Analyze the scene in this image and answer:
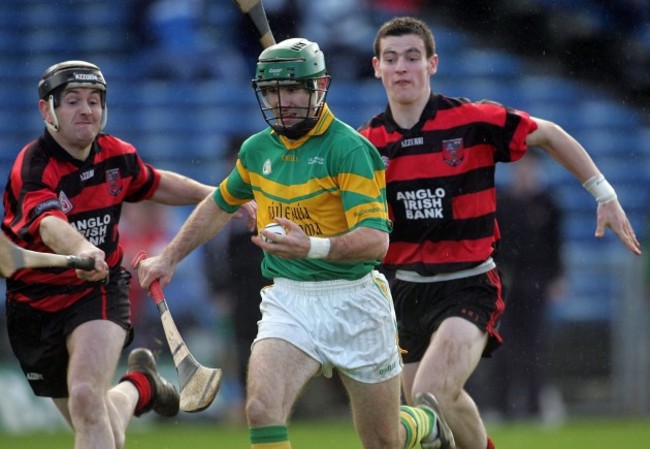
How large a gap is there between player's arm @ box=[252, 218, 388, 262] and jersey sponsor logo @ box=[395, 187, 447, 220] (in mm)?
1203

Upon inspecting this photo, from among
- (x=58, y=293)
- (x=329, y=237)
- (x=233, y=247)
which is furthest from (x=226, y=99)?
(x=329, y=237)

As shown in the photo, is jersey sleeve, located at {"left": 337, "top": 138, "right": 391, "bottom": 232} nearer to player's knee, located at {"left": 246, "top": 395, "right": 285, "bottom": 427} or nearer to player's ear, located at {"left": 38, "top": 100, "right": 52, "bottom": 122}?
player's knee, located at {"left": 246, "top": 395, "right": 285, "bottom": 427}

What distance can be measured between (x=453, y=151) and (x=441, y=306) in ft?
2.59

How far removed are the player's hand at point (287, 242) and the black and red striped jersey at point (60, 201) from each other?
1503 mm

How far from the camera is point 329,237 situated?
5562 mm

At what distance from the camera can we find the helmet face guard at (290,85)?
5.61 m

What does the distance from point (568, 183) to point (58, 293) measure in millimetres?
8475

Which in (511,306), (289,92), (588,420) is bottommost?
(588,420)

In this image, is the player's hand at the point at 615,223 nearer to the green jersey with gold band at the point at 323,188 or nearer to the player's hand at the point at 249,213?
the green jersey with gold band at the point at 323,188

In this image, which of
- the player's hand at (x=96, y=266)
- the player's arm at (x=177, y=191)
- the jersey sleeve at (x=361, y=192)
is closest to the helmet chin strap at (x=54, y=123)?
the player's arm at (x=177, y=191)

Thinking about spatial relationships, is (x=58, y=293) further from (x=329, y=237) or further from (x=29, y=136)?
(x=29, y=136)

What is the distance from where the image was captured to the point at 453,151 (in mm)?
6766

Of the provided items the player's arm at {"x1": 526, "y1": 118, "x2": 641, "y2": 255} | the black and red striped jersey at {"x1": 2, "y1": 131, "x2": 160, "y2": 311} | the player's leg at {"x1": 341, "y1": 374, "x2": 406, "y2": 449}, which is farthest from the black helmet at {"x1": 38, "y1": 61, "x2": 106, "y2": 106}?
the player's arm at {"x1": 526, "y1": 118, "x2": 641, "y2": 255}

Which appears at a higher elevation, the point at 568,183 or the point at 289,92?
the point at 289,92
